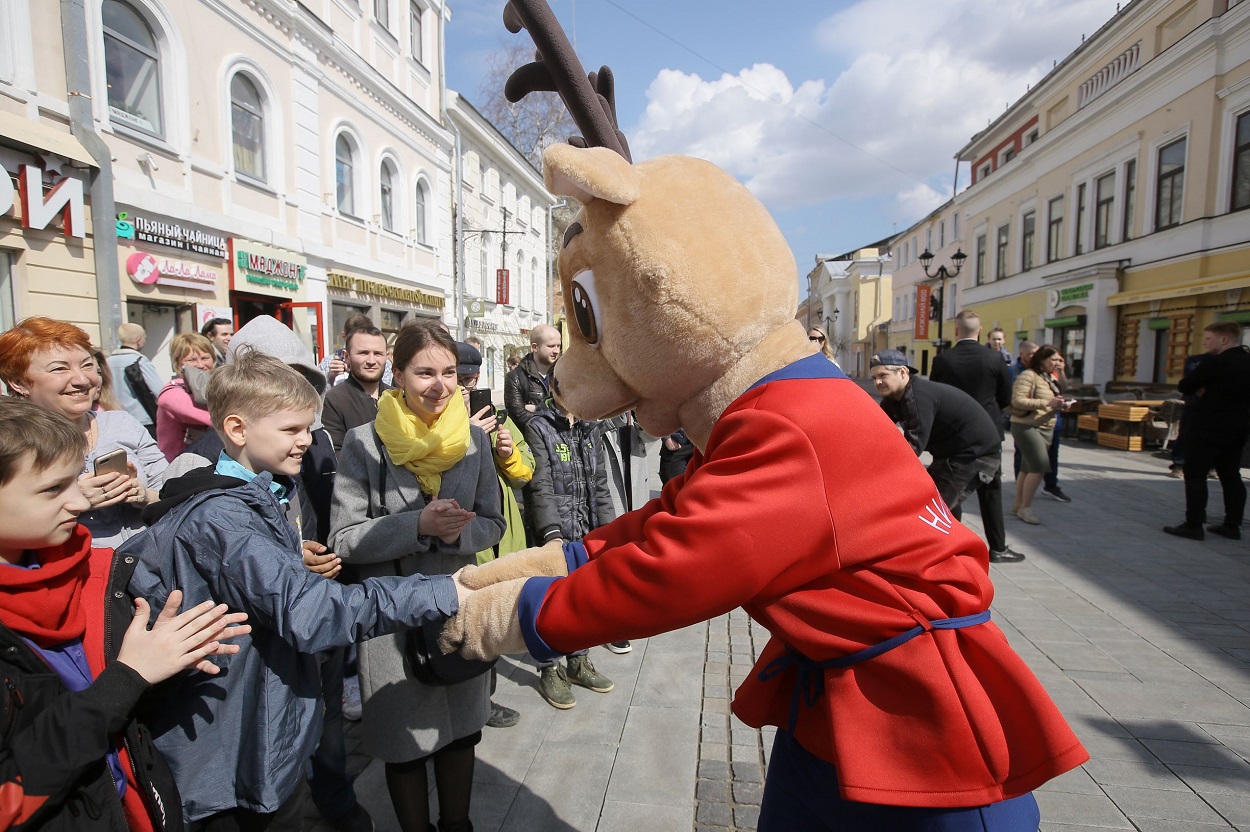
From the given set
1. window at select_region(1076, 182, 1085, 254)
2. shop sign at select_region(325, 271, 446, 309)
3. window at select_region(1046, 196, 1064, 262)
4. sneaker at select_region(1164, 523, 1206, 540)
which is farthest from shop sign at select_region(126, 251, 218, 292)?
window at select_region(1046, 196, 1064, 262)

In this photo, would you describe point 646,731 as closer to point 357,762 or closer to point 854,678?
point 357,762

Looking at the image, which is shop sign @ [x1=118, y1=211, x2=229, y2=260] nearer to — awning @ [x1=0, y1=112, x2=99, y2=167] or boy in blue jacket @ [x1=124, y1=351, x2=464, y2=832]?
awning @ [x1=0, y1=112, x2=99, y2=167]

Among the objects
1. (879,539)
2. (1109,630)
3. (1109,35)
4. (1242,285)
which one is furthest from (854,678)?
(1109,35)

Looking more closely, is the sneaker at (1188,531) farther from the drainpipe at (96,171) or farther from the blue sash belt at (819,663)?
the drainpipe at (96,171)

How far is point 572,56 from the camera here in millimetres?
1432

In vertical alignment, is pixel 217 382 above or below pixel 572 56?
below

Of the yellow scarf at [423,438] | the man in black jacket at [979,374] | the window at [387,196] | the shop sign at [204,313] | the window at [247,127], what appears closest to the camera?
the yellow scarf at [423,438]

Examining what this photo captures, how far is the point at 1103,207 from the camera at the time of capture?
1908cm

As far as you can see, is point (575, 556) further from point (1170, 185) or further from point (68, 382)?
point (1170, 185)

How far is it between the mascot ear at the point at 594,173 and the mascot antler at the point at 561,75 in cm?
17

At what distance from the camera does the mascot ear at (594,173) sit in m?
1.26

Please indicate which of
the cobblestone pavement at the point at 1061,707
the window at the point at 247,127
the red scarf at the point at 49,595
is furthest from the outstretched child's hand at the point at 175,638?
the window at the point at 247,127

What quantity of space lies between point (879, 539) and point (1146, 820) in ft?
7.85

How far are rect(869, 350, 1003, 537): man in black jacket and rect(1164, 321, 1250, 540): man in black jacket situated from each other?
2.71 meters
